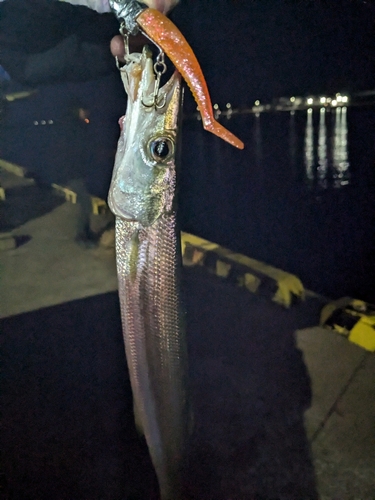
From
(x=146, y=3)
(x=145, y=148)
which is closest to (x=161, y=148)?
(x=145, y=148)

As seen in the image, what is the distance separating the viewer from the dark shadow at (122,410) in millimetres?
2652

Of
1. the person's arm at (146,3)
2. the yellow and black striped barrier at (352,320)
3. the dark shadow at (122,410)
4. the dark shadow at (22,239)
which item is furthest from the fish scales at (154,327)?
the dark shadow at (22,239)

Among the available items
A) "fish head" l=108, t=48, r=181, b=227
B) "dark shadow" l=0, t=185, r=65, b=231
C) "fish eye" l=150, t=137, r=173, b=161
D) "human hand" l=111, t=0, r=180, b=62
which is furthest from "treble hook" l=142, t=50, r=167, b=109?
"dark shadow" l=0, t=185, r=65, b=231

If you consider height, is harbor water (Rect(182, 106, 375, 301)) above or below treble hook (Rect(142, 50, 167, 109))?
below

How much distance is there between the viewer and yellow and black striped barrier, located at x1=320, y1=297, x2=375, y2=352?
12.6ft

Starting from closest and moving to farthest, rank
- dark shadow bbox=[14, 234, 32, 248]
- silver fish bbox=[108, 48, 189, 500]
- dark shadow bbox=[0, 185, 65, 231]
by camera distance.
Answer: silver fish bbox=[108, 48, 189, 500] → dark shadow bbox=[14, 234, 32, 248] → dark shadow bbox=[0, 185, 65, 231]

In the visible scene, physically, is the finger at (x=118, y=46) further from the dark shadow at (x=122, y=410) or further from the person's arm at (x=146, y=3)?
the dark shadow at (x=122, y=410)

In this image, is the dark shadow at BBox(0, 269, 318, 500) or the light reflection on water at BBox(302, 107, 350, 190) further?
the light reflection on water at BBox(302, 107, 350, 190)

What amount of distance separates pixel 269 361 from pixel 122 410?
5.11ft

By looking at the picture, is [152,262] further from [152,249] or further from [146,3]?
[146,3]

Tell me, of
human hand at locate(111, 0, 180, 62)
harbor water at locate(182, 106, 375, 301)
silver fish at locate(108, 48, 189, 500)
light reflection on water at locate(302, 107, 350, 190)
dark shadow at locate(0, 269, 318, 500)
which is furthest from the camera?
light reflection on water at locate(302, 107, 350, 190)

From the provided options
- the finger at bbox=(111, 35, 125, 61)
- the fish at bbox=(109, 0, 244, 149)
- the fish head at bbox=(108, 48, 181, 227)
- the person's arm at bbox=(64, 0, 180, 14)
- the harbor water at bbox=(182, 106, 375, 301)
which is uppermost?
the person's arm at bbox=(64, 0, 180, 14)

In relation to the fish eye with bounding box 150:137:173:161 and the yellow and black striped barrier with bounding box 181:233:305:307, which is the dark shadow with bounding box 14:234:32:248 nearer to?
the yellow and black striped barrier with bounding box 181:233:305:307

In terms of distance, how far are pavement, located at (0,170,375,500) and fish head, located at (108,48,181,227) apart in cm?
218
